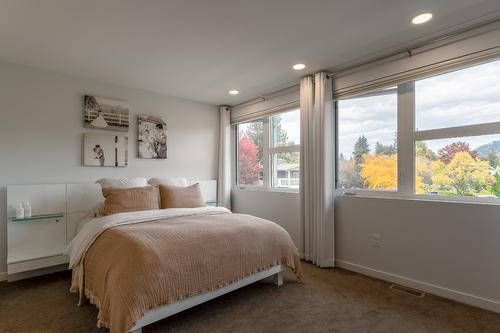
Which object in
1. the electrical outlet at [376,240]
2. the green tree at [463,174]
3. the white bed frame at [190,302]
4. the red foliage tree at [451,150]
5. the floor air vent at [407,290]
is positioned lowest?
the floor air vent at [407,290]

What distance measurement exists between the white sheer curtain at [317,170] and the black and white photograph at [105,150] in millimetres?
2400

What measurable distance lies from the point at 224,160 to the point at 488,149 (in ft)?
11.1

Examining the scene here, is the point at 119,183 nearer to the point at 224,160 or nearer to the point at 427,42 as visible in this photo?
the point at 224,160

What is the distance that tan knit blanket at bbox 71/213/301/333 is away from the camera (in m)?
1.69

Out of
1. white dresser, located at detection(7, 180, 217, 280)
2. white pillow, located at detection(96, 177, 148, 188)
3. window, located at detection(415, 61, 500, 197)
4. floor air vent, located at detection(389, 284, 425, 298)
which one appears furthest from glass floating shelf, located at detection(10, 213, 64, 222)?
window, located at detection(415, 61, 500, 197)

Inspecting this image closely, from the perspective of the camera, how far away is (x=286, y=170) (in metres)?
4.01

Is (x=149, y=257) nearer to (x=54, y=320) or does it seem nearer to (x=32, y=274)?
(x=54, y=320)

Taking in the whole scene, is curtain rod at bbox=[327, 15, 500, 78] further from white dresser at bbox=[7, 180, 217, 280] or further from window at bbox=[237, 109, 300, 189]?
white dresser at bbox=[7, 180, 217, 280]

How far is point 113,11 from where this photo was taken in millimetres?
1991

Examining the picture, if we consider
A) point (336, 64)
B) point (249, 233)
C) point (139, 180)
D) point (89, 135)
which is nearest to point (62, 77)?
point (89, 135)

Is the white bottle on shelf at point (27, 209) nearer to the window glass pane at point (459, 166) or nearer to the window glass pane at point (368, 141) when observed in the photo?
the window glass pane at point (368, 141)

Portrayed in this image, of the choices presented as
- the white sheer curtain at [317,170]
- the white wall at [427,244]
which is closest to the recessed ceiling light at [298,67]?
the white sheer curtain at [317,170]

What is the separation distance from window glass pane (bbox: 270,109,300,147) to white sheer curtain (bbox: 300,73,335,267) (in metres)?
0.41

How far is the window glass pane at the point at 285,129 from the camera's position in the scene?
385 centimetres
